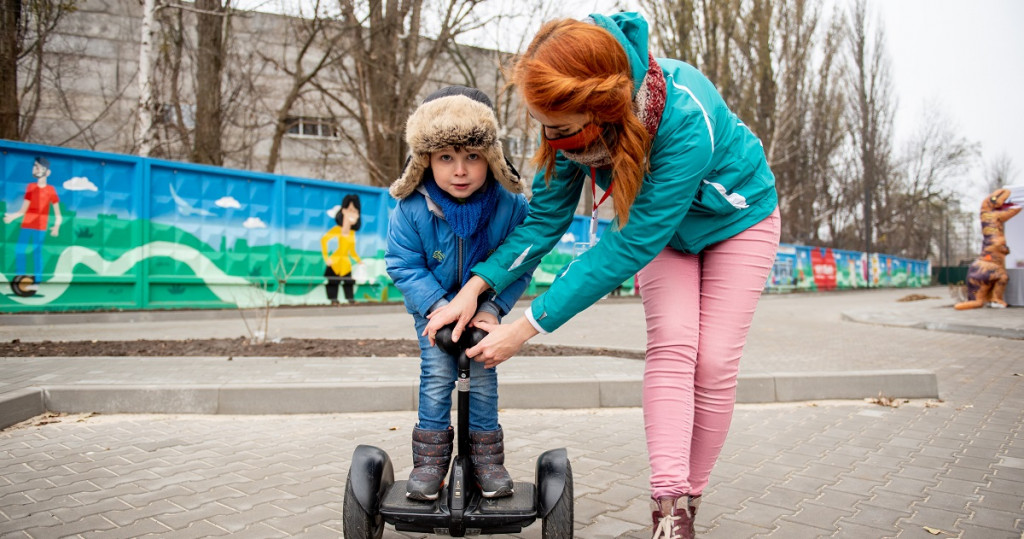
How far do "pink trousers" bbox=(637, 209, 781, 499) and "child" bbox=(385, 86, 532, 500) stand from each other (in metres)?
0.54

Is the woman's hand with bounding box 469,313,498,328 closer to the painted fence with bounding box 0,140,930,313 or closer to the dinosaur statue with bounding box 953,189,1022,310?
the painted fence with bounding box 0,140,930,313

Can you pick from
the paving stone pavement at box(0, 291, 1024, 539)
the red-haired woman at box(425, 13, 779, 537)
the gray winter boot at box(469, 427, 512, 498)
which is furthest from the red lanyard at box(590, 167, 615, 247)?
the paving stone pavement at box(0, 291, 1024, 539)

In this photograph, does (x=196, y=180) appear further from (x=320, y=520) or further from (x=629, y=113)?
(x=629, y=113)

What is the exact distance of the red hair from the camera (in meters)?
1.83

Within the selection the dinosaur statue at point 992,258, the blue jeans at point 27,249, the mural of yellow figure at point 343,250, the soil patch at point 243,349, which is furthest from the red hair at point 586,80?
the dinosaur statue at point 992,258

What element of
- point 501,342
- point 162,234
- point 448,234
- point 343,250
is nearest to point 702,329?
point 501,342

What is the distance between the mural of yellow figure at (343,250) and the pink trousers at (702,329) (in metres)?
11.5

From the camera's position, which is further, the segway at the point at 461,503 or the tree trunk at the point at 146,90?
the tree trunk at the point at 146,90

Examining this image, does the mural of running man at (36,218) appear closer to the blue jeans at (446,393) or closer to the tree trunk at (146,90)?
the tree trunk at (146,90)

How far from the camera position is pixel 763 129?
1061 inches

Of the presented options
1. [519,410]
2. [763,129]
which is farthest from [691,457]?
[763,129]

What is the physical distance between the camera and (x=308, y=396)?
475 cm

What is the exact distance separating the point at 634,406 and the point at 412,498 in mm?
3268

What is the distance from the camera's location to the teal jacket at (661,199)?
2.03 m
